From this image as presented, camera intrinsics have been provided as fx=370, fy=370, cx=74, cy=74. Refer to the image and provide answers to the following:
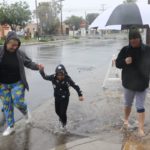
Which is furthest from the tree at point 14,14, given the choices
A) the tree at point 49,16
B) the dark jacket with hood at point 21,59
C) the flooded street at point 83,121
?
the dark jacket with hood at point 21,59

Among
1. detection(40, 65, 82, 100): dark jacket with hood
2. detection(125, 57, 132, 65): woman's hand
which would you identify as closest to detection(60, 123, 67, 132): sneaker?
detection(40, 65, 82, 100): dark jacket with hood

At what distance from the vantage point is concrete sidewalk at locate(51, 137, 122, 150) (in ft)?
17.6

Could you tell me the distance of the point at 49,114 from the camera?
739 centimetres

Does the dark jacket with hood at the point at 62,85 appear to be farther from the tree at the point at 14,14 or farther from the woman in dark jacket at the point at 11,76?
the tree at the point at 14,14

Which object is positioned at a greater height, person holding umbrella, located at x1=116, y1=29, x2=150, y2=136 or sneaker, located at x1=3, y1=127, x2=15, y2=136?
person holding umbrella, located at x1=116, y1=29, x2=150, y2=136

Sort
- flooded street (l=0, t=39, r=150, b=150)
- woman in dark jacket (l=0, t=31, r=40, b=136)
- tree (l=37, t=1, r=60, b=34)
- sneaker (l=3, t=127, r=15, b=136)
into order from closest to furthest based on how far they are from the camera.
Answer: flooded street (l=0, t=39, r=150, b=150)
woman in dark jacket (l=0, t=31, r=40, b=136)
sneaker (l=3, t=127, r=15, b=136)
tree (l=37, t=1, r=60, b=34)

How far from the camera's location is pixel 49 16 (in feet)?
222

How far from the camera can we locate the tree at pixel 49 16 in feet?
217

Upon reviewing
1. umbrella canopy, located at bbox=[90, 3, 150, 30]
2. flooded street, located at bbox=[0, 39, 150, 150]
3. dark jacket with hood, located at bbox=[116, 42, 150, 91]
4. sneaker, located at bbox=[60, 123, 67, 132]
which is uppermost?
umbrella canopy, located at bbox=[90, 3, 150, 30]

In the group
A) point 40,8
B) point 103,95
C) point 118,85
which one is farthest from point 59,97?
point 40,8

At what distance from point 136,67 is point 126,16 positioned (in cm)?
92

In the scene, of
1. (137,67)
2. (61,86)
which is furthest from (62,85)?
(137,67)

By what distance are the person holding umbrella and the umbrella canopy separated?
1.24ft

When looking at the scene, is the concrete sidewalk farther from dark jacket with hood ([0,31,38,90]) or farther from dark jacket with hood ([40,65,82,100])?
dark jacket with hood ([0,31,38,90])
